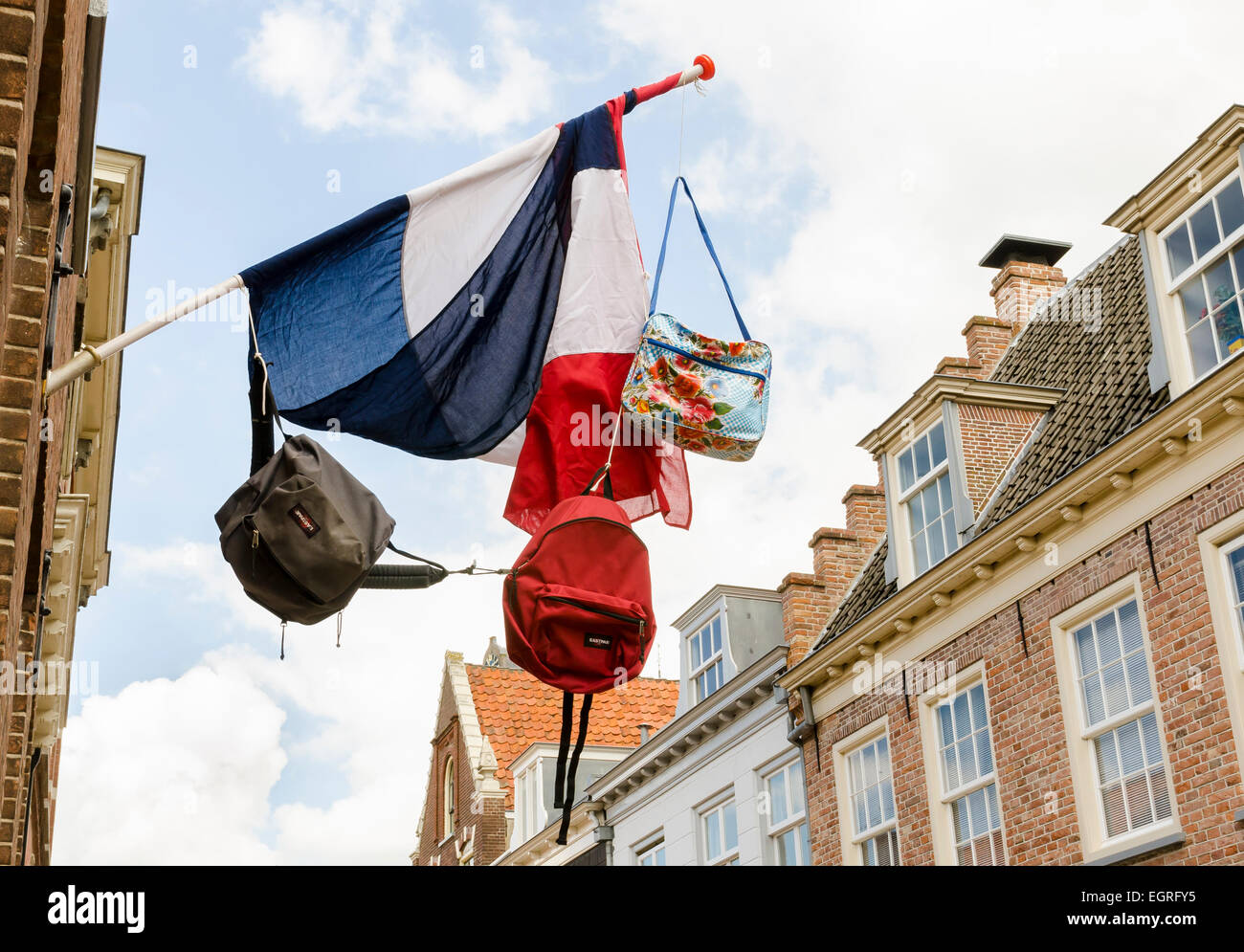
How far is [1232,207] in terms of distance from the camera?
36.3 ft

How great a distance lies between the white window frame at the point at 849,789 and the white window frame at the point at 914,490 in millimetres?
1819

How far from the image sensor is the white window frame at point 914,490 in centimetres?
1435

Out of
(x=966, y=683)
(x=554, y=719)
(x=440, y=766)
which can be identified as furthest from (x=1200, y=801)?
(x=440, y=766)

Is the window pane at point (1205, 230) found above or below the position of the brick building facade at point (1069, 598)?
above

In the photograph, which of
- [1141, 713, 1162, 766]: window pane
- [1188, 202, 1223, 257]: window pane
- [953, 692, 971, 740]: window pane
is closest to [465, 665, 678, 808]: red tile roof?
[953, 692, 971, 740]: window pane

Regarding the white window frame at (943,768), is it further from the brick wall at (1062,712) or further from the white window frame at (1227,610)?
the white window frame at (1227,610)

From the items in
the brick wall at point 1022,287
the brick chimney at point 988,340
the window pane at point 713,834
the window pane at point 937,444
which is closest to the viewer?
the window pane at point 937,444

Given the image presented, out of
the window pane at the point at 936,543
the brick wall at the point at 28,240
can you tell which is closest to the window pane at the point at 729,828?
the window pane at the point at 936,543

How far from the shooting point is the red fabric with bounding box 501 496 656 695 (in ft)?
15.6

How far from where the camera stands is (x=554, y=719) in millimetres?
30359

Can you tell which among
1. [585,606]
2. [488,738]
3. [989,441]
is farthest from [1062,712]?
[488,738]

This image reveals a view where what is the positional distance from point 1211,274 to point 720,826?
34.3 feet

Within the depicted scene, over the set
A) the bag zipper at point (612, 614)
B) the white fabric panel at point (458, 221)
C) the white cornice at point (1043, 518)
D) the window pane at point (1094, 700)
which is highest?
the white cornice at point (1043, 518)

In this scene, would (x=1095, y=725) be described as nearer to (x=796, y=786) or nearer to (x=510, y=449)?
(x=796, y=786)
